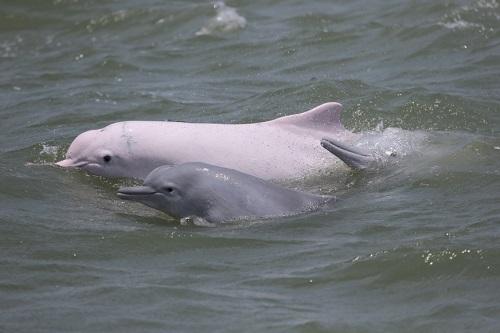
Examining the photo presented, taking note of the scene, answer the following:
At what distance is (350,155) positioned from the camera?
1164 centimetres

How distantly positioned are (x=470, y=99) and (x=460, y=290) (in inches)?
245

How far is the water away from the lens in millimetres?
8742

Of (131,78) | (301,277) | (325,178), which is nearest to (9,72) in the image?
(131,78)

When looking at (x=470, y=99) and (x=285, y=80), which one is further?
(x=285, y=80)

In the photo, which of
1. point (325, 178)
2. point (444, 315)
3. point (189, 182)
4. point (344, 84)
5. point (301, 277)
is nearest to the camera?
point (444, 315)

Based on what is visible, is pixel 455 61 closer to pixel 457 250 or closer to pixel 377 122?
pixel 377 122

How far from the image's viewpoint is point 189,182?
10.5m

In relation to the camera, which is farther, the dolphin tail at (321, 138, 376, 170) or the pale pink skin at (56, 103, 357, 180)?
the pale pink skin at (56, 103, 357, 180)

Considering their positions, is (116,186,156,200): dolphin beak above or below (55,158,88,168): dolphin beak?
above

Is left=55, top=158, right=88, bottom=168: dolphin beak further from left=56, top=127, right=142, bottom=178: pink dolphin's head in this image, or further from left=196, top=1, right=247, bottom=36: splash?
left=196, top=1, right=247, bottom=36: splash

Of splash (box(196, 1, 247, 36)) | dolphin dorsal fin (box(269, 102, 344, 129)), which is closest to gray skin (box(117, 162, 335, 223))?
dolphin dorsal fin (box(269, 102, 344, 129))

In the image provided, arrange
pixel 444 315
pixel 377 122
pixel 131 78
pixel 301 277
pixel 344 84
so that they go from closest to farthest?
pixel 444 315
pixel 301 277
pixel 377 122
pixel 344 84
pixel 131 78

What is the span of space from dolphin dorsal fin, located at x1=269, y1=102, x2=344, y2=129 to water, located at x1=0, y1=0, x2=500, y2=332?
82cm

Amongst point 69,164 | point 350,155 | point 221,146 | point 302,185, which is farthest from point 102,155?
point 350,155
